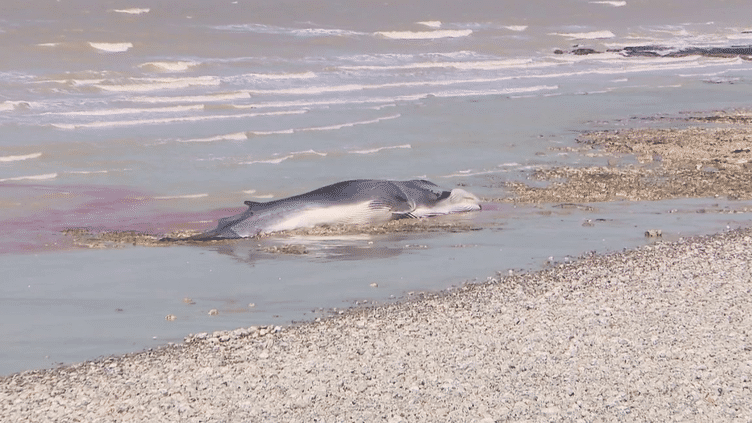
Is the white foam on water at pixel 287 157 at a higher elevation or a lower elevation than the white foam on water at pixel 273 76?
lower

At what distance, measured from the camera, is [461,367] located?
647cm

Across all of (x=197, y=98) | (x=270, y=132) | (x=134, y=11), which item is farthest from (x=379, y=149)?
(x=134, y=11)

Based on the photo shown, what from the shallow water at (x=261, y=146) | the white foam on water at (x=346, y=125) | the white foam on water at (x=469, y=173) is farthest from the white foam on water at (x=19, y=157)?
the white foam on water at (x=469, y=173)

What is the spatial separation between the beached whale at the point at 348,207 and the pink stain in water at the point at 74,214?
2.40 ft

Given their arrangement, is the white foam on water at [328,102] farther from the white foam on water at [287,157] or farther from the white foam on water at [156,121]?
the white foam on water at [287,157]

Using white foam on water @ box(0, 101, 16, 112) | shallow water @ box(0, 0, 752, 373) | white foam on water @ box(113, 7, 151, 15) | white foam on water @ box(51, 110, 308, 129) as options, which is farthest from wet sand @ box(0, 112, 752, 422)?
white foam on water @ box(113, 7, 151, 15)

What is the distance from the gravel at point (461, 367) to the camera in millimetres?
5824

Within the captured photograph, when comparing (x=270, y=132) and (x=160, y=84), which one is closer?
(x=270, y=132)

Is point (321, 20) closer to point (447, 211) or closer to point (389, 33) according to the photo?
point (389, 33)

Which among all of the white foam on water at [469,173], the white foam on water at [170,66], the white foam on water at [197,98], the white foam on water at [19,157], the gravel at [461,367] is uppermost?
the white foam on water at [170,66]

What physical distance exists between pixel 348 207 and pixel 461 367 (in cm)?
543

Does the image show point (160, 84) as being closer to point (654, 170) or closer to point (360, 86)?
point (360, 86)

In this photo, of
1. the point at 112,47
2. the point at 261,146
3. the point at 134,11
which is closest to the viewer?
the point at 261,146

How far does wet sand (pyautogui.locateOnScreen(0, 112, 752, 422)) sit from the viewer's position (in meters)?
5.84
